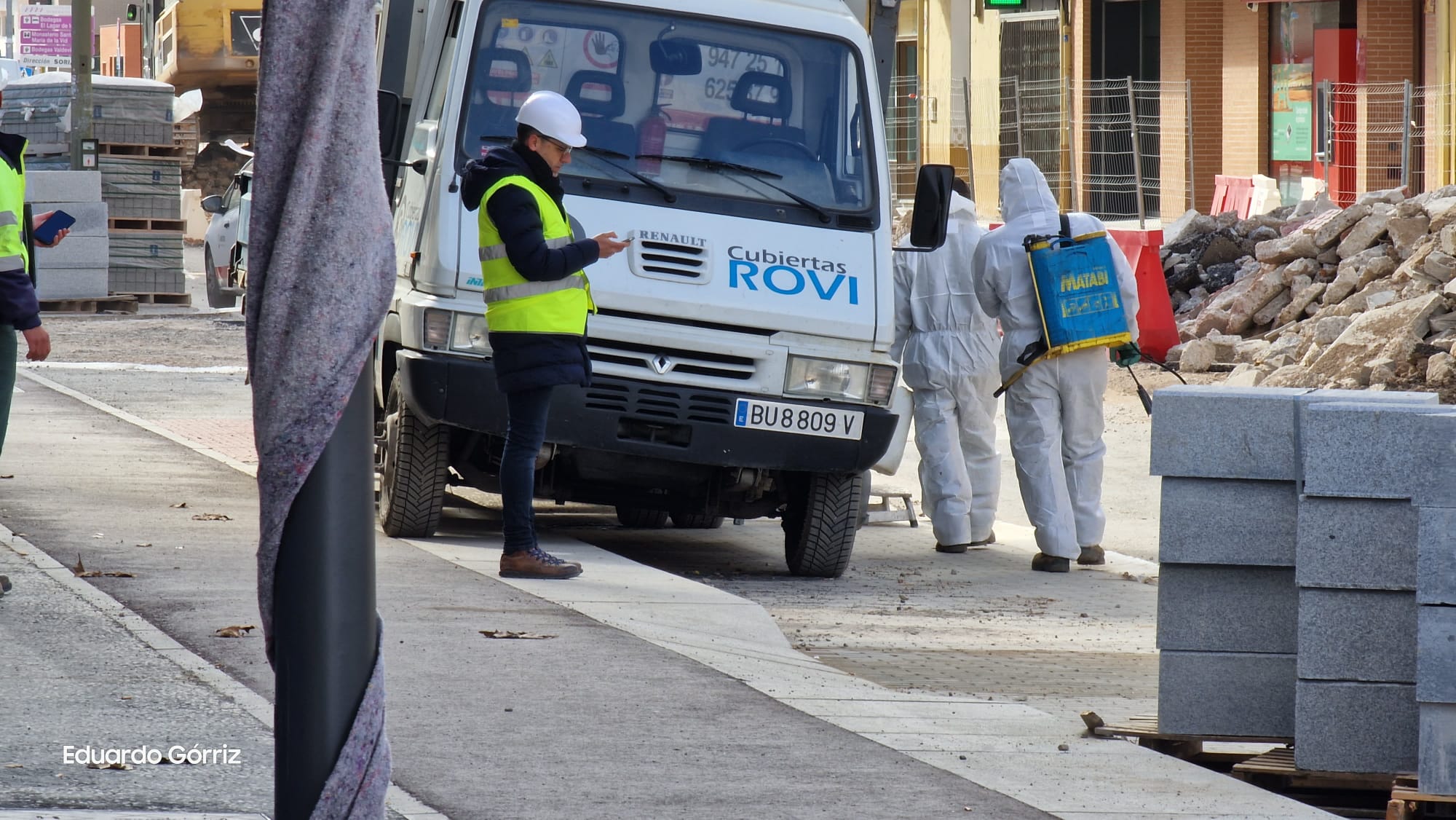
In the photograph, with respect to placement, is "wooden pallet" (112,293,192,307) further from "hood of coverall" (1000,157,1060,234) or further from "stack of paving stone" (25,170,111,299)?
"hood of coverall" (1000,157,1060,234)

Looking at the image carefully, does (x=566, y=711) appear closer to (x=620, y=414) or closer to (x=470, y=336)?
(x=620, y=414)

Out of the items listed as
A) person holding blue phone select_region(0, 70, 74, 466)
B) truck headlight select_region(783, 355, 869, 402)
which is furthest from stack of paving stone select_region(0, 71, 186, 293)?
person holding blue phone select_region(0, 70, 74, 466)

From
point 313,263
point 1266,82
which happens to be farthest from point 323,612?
point 1266,82

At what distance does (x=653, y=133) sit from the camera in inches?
356

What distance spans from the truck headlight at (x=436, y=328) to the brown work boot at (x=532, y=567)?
112cm

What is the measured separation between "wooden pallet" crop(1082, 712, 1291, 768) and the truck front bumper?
9.74 feet

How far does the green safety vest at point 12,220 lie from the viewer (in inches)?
279

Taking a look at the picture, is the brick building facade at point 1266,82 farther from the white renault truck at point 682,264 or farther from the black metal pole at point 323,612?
the black metal pole at point 323,612

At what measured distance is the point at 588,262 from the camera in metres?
7.73

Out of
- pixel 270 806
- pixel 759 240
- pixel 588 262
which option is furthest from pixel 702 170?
pixel 270 806

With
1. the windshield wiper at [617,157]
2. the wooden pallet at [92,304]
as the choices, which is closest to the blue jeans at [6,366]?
the windshield wiper at [617,157]

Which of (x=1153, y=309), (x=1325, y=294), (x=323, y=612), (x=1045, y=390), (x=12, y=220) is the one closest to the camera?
(x=323, y=612)

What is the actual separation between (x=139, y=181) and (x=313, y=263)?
72.4ft

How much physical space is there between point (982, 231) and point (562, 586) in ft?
14.1
